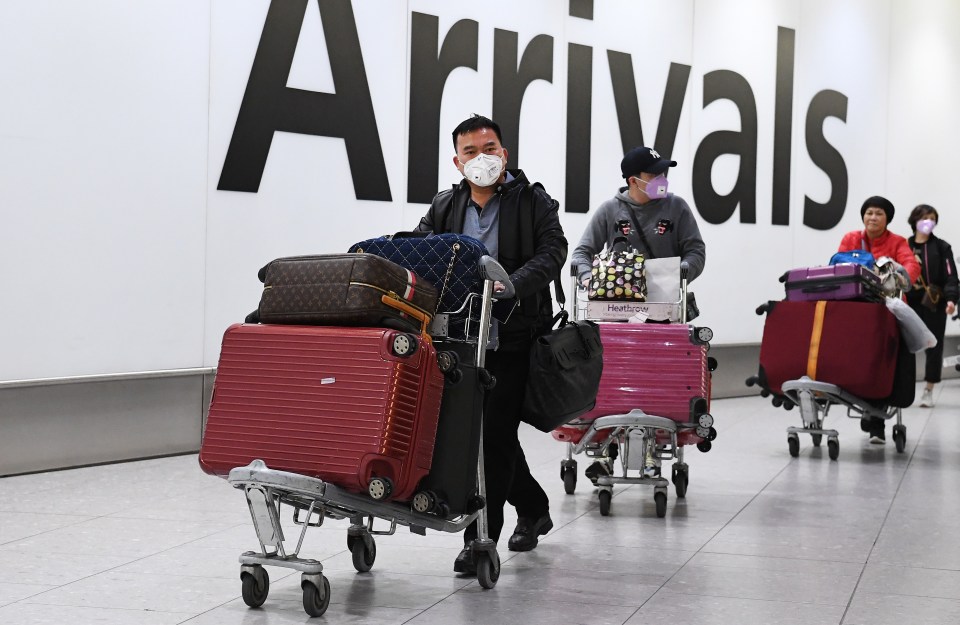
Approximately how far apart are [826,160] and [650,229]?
7347 millimetres

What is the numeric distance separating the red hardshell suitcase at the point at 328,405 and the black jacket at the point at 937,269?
26.9 ft

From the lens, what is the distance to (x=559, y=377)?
426 cm

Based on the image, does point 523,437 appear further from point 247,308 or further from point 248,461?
point 248,461

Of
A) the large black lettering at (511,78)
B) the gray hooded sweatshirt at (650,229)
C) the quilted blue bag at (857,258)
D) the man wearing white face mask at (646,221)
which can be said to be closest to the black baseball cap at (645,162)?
the man wearing white face mask at (646,221)

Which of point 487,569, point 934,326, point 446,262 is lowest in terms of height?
point 487,569

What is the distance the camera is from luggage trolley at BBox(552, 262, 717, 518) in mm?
5531

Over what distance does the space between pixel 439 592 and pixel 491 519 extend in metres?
0.45

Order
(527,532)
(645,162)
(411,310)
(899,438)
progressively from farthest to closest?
(899,438), (645,162), (527,532), (411,310)

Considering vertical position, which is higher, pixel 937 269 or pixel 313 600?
pixel 937 269

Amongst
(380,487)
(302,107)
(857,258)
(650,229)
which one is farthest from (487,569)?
(857,258)

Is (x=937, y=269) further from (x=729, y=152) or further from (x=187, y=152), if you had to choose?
(x=187, y=152)

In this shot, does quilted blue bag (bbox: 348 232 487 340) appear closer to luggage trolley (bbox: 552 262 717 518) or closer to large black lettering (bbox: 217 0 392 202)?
luggage trolley (bbox: 552 262 717 518)

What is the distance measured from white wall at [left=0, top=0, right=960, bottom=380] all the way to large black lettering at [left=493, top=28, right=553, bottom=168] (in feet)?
0.27

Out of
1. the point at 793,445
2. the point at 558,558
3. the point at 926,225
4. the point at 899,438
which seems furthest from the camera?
the point at 926,225
